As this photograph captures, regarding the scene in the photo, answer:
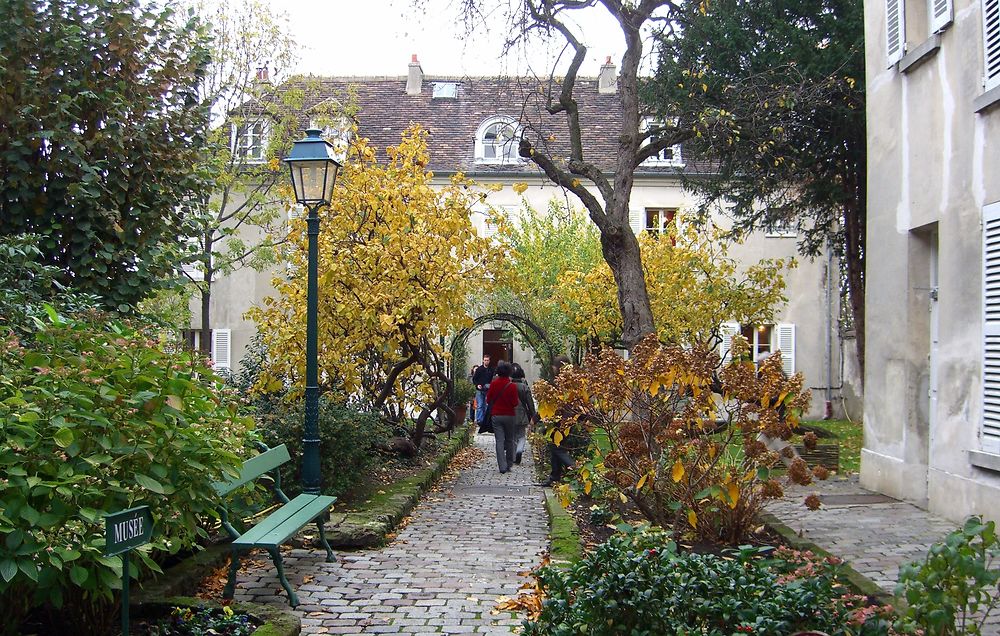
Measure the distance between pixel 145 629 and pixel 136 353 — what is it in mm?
1504

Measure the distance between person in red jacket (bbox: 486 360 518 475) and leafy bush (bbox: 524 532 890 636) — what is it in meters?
9.26

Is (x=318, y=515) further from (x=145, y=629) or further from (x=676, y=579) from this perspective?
(x=676, y=579)

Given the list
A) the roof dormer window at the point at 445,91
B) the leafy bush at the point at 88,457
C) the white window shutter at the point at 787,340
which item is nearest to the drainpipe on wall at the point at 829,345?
the white window shutter at the point at 787,340

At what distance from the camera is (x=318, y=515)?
739cm

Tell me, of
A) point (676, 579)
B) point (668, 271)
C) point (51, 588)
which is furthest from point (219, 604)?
point (668, 271)

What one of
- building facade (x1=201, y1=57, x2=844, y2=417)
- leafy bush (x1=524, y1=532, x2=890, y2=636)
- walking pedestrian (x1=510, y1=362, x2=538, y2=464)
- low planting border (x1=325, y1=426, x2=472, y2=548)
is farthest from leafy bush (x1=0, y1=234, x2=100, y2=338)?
building facade (x1=201, y1=57, x2=844, y2=417)

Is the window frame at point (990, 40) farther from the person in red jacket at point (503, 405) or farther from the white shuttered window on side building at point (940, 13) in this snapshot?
the person in red jacket at point (503, 405)

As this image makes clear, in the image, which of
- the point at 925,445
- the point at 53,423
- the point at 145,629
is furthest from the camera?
the point at 925,445

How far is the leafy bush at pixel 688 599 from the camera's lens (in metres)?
3.97

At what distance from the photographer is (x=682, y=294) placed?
776 inches

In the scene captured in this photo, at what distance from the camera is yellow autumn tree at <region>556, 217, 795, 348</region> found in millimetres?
19203

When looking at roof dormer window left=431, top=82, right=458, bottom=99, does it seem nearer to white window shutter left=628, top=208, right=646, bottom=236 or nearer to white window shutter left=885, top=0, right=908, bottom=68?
white window shutter left=628, top=208, right=646, bottom=236

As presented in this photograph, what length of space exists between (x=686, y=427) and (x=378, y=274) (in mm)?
5999

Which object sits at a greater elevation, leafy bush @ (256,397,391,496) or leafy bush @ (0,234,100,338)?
leafy bush @ (0,234,100,338)
